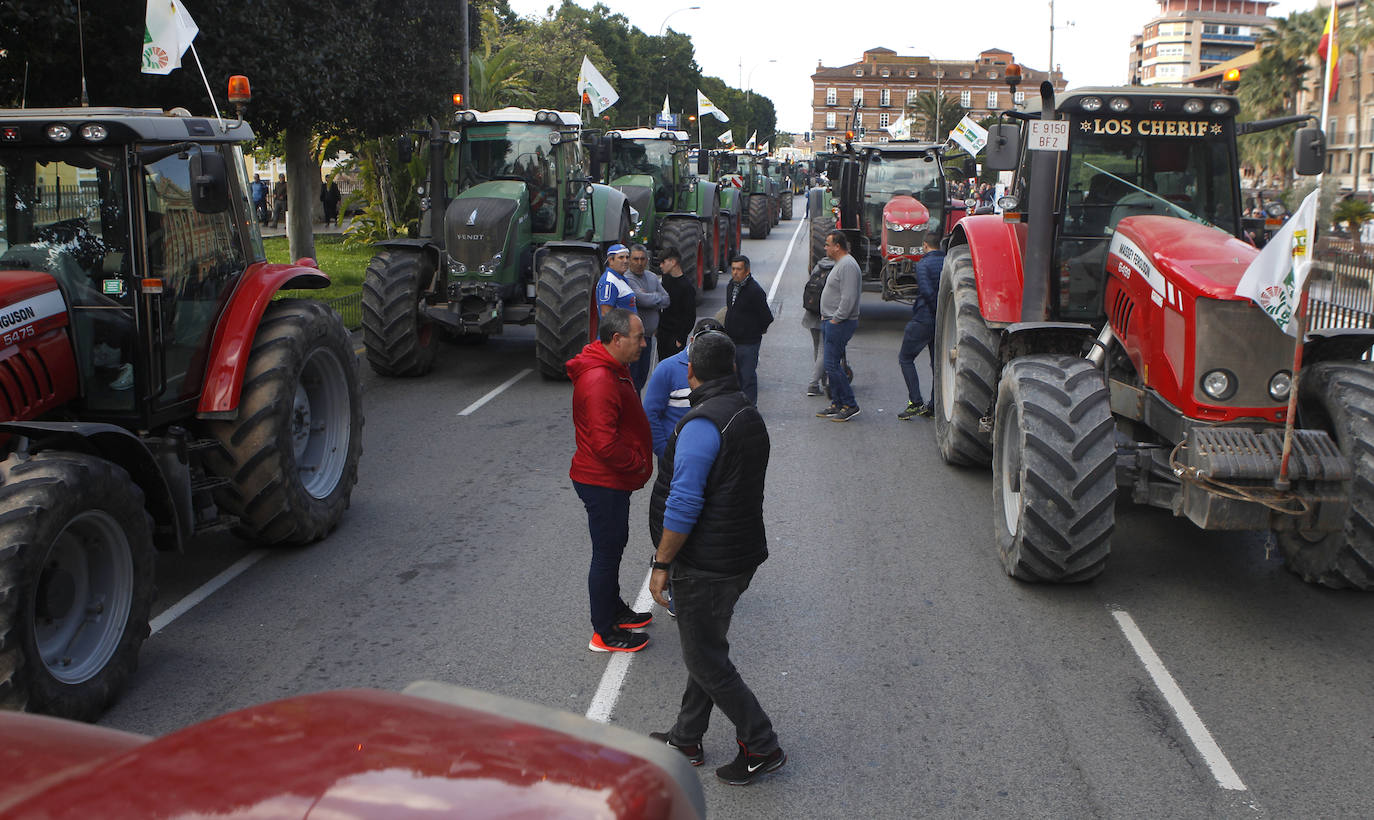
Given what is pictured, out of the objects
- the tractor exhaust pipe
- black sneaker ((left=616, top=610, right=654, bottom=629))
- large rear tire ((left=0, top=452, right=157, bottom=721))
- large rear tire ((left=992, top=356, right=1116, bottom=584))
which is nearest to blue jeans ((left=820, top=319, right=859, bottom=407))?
the tractor exhaust pipe

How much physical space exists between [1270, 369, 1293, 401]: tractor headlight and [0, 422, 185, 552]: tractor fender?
5716 millimetres

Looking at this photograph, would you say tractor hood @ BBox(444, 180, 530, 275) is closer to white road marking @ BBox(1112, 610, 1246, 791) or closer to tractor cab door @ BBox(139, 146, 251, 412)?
tractor cab door @ BBox(139, 146, 251, 412)

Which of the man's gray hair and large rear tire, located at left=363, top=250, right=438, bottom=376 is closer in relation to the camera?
the man's gray hair

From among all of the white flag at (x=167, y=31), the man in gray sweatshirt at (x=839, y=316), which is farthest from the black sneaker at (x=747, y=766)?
the man in gray sweatshirt at (x=839, y=316)

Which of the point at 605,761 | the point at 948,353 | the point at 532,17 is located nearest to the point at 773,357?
the point at 948,353

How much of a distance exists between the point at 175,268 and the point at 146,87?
291 inches

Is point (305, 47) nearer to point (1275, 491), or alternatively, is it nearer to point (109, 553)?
point (109, 553)

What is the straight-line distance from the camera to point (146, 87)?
42.0ft

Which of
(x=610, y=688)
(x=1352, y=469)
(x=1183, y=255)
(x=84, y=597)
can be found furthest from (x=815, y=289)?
(x=84, y=597)

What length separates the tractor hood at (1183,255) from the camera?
626 centimetres

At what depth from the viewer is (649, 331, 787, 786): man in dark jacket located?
4.53 m

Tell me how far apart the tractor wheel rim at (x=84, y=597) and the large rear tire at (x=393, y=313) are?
24.7 ft

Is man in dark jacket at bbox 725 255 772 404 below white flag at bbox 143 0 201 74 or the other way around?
below

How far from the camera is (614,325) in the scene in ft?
18.7
